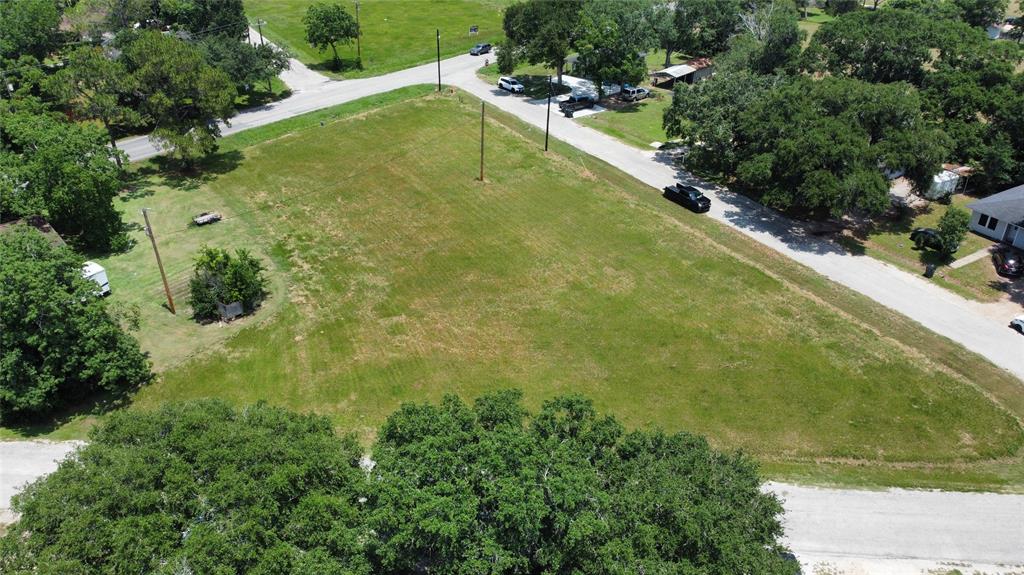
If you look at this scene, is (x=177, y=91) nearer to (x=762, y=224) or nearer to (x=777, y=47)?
(x=762, y=224)

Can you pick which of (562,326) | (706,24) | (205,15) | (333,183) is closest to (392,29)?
(205,15)

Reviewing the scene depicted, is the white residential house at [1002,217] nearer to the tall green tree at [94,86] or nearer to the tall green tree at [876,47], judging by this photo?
the tall green tree at [876,47]

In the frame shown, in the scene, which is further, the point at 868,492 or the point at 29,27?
the point at 29,27

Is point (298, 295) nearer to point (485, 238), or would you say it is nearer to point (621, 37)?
point (485, 238)

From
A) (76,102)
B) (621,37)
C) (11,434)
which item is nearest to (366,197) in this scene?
(76,102)

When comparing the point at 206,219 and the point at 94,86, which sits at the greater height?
the point at 94,86

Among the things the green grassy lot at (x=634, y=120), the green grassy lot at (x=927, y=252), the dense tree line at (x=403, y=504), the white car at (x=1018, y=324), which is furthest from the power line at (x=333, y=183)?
the white car at (x=1018, y=324)

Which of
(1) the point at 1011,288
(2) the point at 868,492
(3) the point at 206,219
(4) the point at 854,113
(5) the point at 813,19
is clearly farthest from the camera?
(5) the point at 813,19
